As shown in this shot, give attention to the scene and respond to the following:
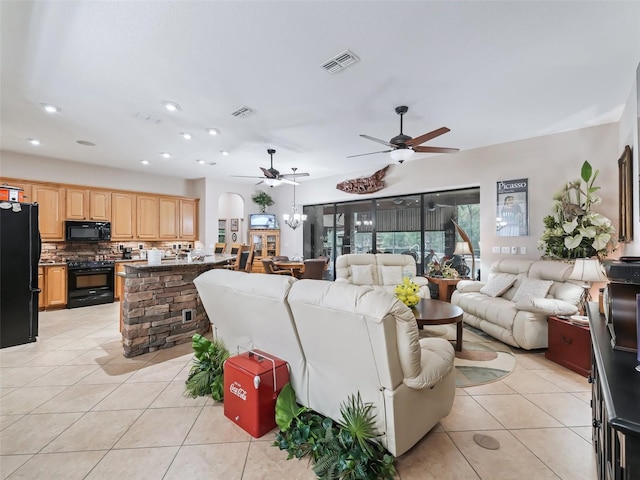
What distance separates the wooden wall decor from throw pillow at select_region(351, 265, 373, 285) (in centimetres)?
202

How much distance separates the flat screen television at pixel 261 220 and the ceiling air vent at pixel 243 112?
15.3 feet

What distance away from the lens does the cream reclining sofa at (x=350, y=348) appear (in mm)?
1543

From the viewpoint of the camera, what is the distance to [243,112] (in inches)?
147

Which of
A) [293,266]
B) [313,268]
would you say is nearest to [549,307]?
[313,268]

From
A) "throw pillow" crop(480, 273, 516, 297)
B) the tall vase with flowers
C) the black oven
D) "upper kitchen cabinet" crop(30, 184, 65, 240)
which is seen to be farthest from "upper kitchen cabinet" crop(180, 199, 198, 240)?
the tall vase with flowers

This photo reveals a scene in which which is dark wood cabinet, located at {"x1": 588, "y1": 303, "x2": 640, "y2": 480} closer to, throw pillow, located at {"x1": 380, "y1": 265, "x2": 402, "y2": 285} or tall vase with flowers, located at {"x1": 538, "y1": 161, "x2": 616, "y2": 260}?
tall vase with flowers, located at {"x1": 538, "y1": 161, "x2": 616, "y2": 260}

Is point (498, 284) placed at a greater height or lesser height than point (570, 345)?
greater

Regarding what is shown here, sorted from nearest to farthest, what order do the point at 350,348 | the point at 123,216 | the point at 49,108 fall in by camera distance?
the point at 350,348, the point at 49,108, the point at 123,216

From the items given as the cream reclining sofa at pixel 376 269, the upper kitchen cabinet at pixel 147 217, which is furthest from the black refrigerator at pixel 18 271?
the cream reclining sofa at pixel 376 269

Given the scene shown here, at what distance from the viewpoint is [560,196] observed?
13.3ft

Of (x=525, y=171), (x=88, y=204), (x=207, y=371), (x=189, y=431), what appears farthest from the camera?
(x=88, y=204)

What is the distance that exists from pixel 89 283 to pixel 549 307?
24.8 feet

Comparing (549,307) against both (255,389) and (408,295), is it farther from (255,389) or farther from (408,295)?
(255,389)

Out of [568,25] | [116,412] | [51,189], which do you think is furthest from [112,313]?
[568,25]
